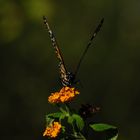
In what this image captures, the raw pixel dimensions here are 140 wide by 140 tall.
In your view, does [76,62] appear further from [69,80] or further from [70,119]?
[70,119]

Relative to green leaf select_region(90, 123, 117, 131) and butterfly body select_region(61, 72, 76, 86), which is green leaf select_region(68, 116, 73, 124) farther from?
butterfly body select_region(61, 72, 76, 86)

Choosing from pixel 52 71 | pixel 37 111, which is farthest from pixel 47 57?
pixel 37 111

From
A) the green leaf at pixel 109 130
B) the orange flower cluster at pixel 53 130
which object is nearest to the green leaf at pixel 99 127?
the green leaf at pixel 109 130

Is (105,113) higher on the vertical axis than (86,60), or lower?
lower

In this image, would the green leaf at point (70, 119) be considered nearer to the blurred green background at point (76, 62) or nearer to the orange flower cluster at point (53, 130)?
the orange flower cluster at point (53, 130)

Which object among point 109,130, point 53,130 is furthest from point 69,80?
point 53,130

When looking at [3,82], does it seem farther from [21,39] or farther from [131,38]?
[131,38]

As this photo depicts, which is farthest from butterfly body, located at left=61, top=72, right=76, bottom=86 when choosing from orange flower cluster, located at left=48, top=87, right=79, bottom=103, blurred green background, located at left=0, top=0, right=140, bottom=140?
blurred green background, located at left=0, top=0, right=140, bottom=140

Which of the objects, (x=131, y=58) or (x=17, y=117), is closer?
(x=17, y=117)
